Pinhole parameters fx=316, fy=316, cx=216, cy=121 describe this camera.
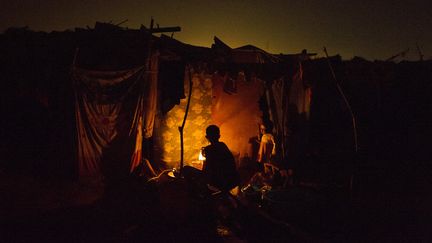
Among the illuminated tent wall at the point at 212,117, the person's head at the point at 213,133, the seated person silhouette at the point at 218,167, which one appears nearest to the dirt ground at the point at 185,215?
the seated person silhouette at the point at 218,167

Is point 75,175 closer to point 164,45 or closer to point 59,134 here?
point 59,134

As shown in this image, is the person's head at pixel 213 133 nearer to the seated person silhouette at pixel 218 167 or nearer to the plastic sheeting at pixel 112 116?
the seated person silhouette at pixel 218 167

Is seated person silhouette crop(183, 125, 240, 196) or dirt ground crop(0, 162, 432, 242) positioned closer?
dirt ground crop(0, 162, 432, 242)

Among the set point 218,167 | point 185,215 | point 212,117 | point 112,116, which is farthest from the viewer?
point 212,117

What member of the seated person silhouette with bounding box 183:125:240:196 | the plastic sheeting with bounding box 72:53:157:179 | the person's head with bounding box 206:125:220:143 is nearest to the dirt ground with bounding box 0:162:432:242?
the seated person silhouette with bounding box 183:125:240:196

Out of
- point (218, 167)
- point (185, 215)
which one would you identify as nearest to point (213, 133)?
point (218, 167)

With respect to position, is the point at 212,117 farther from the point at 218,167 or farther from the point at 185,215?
the point at 218,167

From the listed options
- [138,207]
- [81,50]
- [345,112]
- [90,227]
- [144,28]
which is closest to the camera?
[90,227]

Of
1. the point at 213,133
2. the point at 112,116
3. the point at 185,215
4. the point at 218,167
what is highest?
the point at 112,116

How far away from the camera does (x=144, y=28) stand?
27.4ft

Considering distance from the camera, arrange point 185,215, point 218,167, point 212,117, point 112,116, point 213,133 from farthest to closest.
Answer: point 212,117 → point 112,116 → point 185,215 → point 213,133 → point 218,167

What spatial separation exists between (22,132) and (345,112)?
9280 millimetres

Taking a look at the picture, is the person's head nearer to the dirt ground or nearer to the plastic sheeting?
the dirt ground

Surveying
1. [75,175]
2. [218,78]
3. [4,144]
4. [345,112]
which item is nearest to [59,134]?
[75,175]
